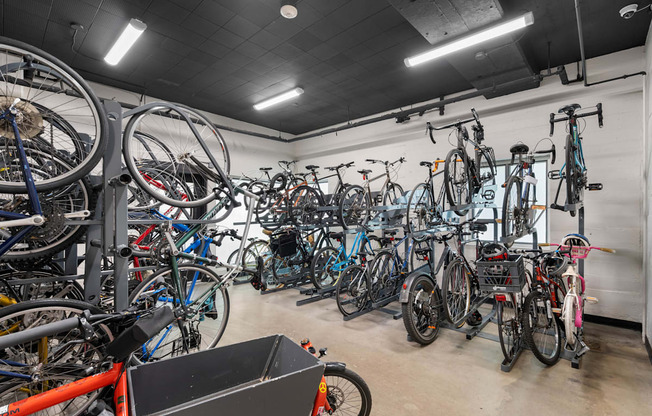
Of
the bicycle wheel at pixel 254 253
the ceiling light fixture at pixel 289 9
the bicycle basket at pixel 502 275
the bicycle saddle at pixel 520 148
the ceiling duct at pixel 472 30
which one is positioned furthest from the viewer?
the bicycle wheel at pixel 254 253

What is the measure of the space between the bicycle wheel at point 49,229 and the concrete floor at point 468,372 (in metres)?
1.99

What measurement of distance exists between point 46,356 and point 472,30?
469cm

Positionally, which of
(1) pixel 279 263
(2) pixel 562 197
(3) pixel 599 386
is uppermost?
(2) pixel 562 197

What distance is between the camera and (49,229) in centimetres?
182

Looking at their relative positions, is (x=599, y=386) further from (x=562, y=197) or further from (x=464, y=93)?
(x=464, y=93)

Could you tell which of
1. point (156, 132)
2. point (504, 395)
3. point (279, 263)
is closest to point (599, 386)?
point (504, 395)

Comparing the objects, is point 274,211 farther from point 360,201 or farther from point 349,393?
point 349,393

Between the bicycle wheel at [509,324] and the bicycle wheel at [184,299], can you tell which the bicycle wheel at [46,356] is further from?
the bicycle wheel at [509,324]

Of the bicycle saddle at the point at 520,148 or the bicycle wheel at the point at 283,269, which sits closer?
the bicycle saddle at the point at 520,148

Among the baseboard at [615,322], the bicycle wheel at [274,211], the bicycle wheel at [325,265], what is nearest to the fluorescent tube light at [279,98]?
the bicycle wheel at [274,211]

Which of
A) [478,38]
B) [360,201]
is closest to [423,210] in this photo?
[360,201]

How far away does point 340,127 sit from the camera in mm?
7137

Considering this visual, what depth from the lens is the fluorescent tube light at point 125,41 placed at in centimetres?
345

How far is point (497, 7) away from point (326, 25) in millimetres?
1858
